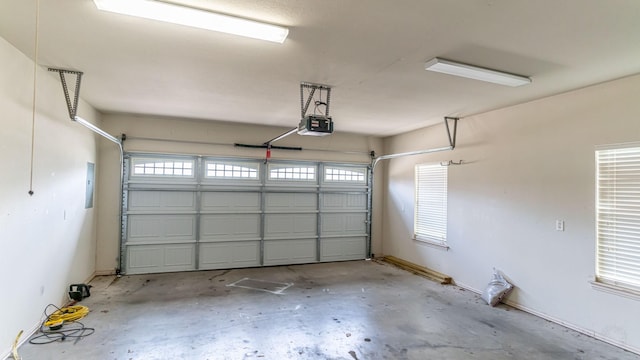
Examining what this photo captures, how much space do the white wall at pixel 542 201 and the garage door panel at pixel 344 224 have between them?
1895 mm

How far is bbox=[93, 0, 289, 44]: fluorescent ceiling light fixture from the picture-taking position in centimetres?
199

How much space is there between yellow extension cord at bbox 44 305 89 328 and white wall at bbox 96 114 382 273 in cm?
177

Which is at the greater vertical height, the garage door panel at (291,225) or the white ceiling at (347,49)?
the white ceiling at (347,49)

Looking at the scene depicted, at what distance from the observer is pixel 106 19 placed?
2.21m

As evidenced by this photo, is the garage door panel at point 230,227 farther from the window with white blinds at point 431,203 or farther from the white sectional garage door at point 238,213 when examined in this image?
the window with white blinds at point 431,203

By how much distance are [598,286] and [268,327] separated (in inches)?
139

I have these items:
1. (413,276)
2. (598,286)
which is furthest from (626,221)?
(413,276)

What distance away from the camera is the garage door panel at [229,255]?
5.92 metres

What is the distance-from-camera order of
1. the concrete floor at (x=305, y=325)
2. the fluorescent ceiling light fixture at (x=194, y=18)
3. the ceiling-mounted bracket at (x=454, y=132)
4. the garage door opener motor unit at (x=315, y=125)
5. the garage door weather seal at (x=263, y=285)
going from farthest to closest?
the ceiling-mounted bracket at (x=454, y=132)
the garage door weather seal at (x=263, y=285)
the garage door opener motor unit at (x=315, y=125)
the concrete floor at (x=305, y=325)
the fluorescent ceiling light fixture at (x=194, y=18)

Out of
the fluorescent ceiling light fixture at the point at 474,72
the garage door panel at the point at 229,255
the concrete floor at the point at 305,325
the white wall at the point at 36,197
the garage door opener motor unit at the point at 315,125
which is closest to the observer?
the white wall at the point at 36,197

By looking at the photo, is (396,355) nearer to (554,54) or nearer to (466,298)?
(466,298)

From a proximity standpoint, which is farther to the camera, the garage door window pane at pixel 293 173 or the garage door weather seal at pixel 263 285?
the garage door window pane at pixel 293 173

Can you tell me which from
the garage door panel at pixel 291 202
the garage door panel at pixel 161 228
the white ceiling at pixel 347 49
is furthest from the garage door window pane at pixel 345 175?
the garage door panel at pixel 161 228

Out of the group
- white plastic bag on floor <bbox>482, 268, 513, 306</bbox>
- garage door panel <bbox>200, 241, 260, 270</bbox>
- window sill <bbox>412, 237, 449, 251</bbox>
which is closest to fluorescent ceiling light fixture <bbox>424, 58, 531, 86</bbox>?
white plastic bag on floor <bbox>482, 268, 513, 306</bbox>
